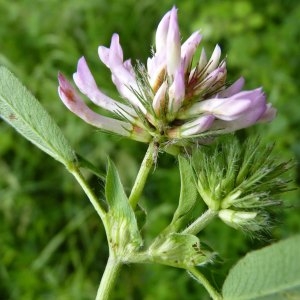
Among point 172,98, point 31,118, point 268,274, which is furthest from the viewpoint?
point 31,118

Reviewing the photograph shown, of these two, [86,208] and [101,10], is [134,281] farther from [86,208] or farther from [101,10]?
[101,10]

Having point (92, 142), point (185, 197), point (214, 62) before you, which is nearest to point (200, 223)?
point (185, 197)

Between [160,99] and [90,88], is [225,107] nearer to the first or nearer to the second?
[160,99]

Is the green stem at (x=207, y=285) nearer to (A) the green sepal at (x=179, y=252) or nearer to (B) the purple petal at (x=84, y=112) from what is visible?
(A) the green sepal at (x=179, y=252)

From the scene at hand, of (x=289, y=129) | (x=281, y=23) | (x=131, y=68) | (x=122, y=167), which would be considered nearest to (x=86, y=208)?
(x=122, y=167)

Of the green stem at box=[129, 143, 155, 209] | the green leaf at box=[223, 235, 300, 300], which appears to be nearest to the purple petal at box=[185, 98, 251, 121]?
the green stem at box=[129, 143, 155, 209]

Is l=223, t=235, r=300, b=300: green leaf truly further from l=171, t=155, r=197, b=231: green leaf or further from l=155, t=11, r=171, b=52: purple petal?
l=155, t=11, r=171, b=52: purple petal
